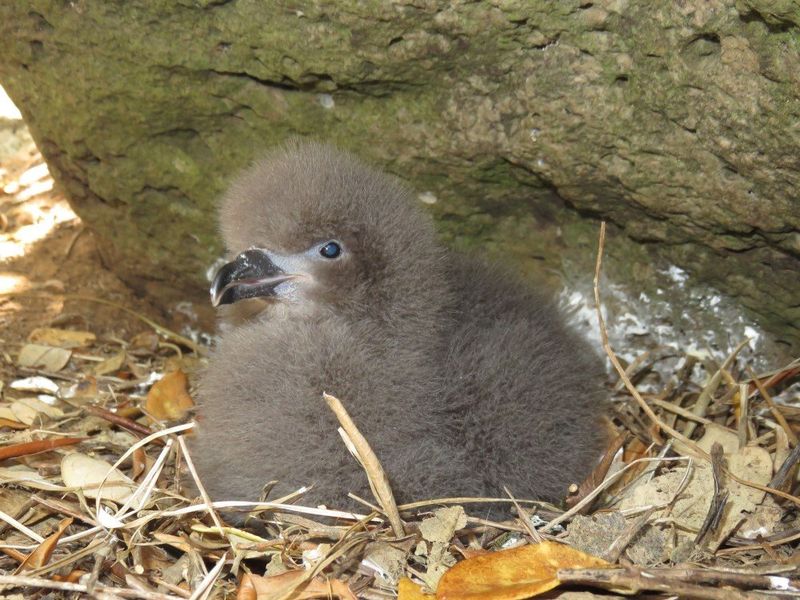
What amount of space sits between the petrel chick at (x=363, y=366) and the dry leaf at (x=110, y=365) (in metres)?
0.86

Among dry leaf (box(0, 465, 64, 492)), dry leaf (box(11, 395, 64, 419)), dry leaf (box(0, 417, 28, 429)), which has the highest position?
dry leaf (box(0, 465, 64, 492))

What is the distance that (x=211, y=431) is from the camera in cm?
264

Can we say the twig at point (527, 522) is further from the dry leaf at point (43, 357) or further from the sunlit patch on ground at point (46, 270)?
the sunlit patch on ground at point (46, 270)

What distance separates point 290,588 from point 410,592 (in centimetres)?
30

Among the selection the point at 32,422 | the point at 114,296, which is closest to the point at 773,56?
the point at 32,422

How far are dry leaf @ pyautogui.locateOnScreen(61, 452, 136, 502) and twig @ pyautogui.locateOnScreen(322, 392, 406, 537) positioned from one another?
74cm

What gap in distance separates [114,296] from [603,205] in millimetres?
2192

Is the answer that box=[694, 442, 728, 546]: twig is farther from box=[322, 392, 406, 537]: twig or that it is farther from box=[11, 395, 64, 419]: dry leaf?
box=[11, 395, 64, 419]: dry leaf

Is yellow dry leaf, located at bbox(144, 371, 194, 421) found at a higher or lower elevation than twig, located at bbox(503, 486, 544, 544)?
lower

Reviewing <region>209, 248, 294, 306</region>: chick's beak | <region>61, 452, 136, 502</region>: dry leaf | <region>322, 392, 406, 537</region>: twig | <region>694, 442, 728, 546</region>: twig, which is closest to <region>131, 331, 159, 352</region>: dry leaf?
<region>61, 452, 136, 502</region>: dry leaf

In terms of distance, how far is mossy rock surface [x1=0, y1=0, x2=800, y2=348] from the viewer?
254 cm

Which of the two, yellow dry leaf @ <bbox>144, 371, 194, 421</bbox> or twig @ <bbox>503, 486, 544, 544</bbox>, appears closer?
twig @ <bbox>503, 486, 544, 544</bbox>

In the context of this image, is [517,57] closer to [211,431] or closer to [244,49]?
[244,49]

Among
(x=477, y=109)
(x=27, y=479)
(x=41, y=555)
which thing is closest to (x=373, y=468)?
(x=41, y=555)
